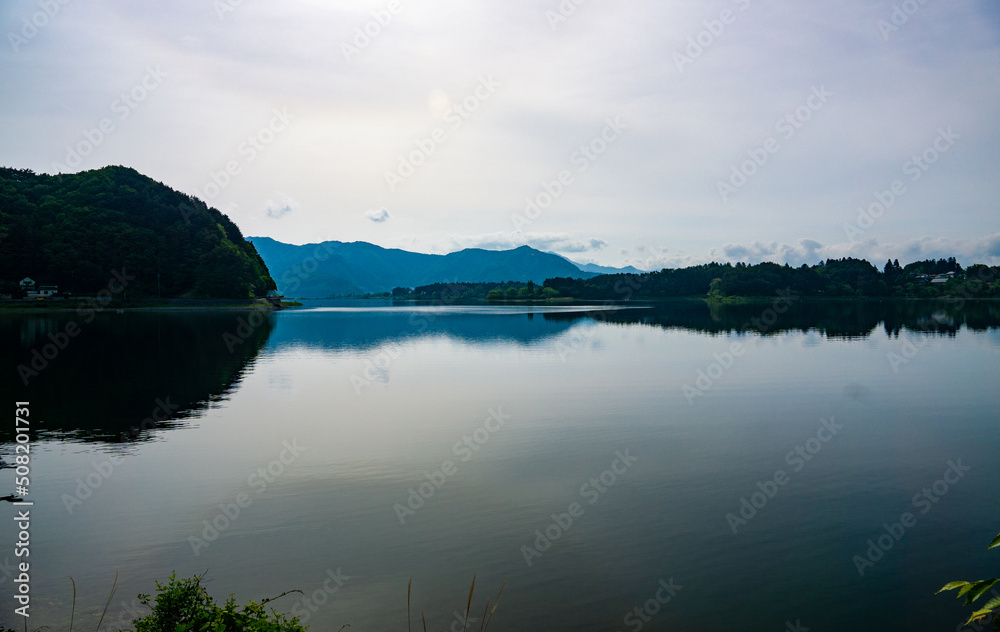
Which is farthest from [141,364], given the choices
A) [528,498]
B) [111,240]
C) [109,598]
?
[111,240]

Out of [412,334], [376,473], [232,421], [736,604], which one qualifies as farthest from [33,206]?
[736,604]

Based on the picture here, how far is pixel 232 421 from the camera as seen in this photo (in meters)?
22.8

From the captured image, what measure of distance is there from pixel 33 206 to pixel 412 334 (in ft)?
489

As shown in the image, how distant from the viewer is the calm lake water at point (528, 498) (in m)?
9.46

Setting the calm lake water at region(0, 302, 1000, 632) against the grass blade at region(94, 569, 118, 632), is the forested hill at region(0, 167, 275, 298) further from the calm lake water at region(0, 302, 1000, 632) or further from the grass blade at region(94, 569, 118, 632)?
the grass blade at region(94, 569, 118, 632)

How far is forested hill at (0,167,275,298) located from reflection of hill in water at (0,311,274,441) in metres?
103

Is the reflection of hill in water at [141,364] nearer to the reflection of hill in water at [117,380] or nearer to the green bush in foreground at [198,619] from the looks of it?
the reflection of hill in water at [117,380]

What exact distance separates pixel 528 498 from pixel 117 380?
28396 mm

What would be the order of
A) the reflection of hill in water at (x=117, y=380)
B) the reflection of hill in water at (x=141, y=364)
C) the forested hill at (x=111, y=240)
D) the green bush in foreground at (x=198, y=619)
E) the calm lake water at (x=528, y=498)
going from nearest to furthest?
the green bush in foreground at (x=198, y=619), the calm lake water at (x=528, y=498), the reflection of hill in water at (x=117, y=380), the reflection of hill in water at (x=141, y=364), the forested hill at (x=111, y=240)

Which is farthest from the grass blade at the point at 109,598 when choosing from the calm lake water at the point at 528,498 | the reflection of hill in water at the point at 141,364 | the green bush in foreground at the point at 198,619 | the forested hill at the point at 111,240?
the forested hill at the point at 111,240

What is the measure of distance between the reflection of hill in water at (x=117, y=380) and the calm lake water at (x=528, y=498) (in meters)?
0.25

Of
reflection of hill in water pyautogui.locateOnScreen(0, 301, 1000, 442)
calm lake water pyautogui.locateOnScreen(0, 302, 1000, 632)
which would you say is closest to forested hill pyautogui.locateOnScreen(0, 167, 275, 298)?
reflection of hill in water pyautogui.locateOnScreen(0, 301, 1000, 442)

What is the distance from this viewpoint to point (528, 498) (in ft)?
45.6

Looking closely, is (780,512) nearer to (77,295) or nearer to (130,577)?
(130,577)
